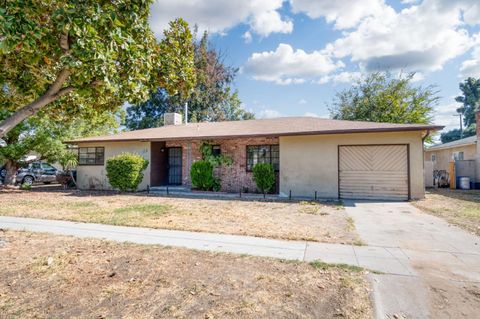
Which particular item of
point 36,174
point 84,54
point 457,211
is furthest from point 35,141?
point 457,211

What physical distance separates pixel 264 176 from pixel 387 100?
16.7 meters

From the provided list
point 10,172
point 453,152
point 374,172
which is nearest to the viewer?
point 374,172

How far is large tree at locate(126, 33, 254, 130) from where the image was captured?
28.3 m

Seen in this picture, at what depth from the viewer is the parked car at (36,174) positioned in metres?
18.9

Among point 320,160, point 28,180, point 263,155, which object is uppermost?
point 263,155

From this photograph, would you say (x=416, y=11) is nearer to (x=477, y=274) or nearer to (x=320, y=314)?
(x=477, y=274)

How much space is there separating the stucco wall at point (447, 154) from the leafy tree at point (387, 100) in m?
3.06

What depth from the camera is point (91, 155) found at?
16.1 metres

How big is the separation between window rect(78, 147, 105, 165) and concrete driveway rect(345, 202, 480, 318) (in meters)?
14.1

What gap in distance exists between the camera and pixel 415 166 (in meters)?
10.9

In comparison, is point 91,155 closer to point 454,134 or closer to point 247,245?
point 247,245

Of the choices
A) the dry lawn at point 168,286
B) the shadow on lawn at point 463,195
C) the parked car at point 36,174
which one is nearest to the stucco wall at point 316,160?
the shadow on lawn at point 463,195

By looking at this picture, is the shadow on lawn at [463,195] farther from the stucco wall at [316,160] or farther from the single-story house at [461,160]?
the single-story house at [461,160]

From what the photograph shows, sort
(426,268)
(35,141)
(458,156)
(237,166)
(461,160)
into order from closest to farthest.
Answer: (426,268), (237,166), (35,141), (461,160), (458,156)
